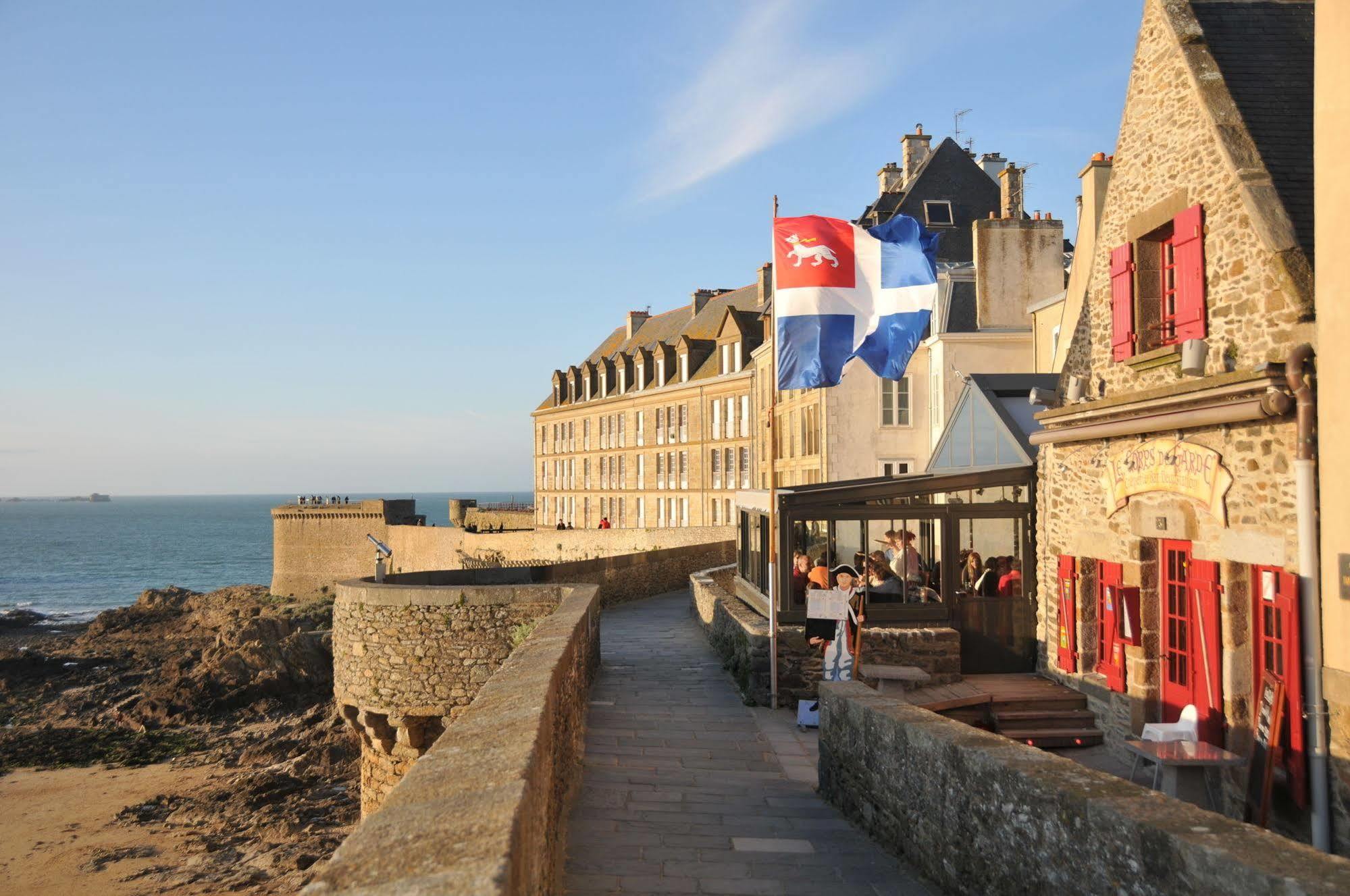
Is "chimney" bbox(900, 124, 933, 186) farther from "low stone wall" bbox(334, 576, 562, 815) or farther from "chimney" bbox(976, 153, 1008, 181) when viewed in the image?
"low stone wall" bbox(334, 576, 562, 815)

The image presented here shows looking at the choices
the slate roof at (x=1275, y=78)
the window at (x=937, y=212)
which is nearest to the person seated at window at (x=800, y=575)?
the slate roof at (x=1275, y=78)

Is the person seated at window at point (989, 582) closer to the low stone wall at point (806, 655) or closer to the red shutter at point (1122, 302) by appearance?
the low stone wall at point (806, 655)

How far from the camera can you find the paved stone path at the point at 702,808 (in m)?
6.26

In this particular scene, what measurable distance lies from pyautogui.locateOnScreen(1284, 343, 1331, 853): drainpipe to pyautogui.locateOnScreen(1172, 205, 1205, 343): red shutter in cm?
Result: 143

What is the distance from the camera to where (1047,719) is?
453 inches

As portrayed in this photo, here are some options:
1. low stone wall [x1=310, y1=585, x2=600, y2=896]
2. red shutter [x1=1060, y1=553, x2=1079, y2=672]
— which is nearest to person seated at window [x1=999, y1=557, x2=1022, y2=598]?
red shutter [x1=1060, y1=553, x2=1079, y2=672]

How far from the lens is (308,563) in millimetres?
58531

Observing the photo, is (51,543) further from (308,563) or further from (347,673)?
(347,673)

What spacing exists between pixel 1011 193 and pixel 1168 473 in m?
18.5

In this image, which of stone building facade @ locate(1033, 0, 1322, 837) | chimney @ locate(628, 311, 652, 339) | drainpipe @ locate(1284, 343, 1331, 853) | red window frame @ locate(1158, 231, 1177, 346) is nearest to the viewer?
drainpipe @ locate(1284, 343, 1331, 853)

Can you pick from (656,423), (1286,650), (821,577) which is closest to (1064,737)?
(821,577)

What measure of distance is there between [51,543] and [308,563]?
97.8 metres

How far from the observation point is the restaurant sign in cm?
870

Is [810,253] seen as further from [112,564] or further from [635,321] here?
[112,564]
